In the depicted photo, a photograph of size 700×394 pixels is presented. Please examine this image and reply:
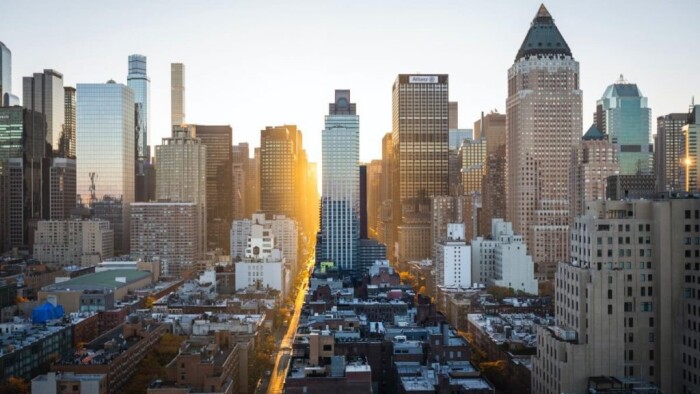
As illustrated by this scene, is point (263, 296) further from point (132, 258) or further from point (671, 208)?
point (671, 208)

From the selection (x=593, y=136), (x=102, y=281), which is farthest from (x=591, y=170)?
(x=102, y=281)

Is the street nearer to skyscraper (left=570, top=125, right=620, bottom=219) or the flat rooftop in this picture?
the flat rooftop

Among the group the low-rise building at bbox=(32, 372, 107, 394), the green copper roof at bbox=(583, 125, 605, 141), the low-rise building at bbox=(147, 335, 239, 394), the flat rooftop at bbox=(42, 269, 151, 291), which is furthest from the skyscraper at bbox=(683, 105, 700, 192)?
the low-rise building at bbox=(32, 372, 107, 394)

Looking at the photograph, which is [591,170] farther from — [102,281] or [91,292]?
[91,292]

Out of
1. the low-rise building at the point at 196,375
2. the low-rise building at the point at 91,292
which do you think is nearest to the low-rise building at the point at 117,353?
the low-rise building at the point at 196,375

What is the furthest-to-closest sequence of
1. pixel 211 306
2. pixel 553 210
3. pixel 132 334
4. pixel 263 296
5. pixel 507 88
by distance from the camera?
pixel 507 88 → pixel 553 210 → pixel 263 296 → pixel 211 306 → pixel 132 334

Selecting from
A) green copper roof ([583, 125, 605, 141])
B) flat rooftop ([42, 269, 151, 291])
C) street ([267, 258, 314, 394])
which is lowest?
street ([267, 258, 314, 394])

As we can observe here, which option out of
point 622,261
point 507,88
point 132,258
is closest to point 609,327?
point 622,261
